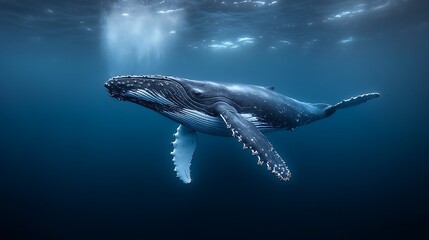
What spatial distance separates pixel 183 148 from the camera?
760cm

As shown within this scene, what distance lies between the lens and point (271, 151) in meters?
4.87

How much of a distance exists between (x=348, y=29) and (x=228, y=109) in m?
29.3

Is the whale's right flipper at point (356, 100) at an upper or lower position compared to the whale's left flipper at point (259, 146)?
upper

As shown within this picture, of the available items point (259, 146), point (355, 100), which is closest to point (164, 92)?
point (259, 146)

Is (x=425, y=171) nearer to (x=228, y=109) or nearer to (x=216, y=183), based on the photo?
(x=216, y=183)

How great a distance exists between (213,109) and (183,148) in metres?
2.16

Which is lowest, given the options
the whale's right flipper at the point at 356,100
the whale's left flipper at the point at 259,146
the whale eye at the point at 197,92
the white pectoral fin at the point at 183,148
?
the whale's left flipper at the point at 259,146

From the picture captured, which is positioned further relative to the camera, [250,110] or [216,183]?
[216,183]

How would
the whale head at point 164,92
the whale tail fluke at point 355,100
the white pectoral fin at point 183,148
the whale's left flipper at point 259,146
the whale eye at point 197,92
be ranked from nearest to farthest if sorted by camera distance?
1. the whale's left flipper at point 259,146
2. the whale head at point 164,92
3. the whale eye at point 197,92
4. the white pectoral fin at point 183,148
5. the whale tail fluke at point 355,100

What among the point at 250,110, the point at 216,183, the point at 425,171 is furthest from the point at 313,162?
the point at 250,110

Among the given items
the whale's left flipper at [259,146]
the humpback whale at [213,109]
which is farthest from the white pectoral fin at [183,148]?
the whale's left flipper at [259,146]

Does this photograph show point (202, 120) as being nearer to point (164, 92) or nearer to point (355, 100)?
point (164, 92)

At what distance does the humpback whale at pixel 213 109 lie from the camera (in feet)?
16.2

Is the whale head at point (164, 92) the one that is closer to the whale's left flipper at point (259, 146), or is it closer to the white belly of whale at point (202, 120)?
the white belly of whale at point (202, 120)
